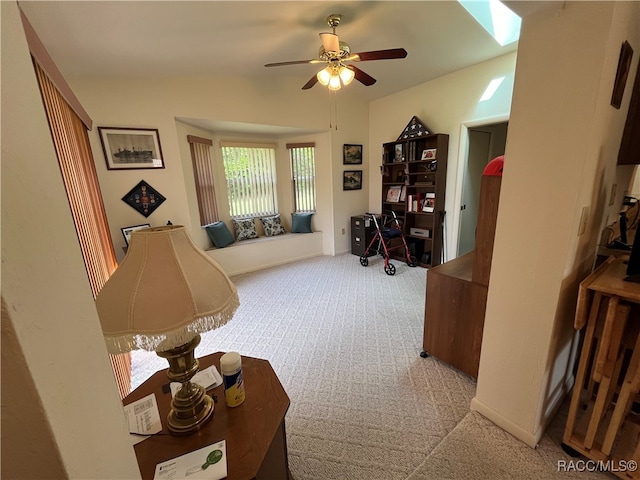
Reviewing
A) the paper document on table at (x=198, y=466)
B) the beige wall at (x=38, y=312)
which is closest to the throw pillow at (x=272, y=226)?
the paper document on table at (x=198, y=466)

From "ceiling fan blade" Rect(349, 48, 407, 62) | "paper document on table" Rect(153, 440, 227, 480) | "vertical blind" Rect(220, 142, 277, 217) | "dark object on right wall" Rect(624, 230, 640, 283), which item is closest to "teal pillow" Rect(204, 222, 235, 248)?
"vertical blind" Rect(220, 142, 277, 217)

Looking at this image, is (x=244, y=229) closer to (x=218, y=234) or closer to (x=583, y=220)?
(x=218, y=234)

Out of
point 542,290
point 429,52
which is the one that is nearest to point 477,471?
point 542,290

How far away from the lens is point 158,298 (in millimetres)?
732

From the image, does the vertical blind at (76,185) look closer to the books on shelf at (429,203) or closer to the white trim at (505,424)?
the white trim at (505,424)

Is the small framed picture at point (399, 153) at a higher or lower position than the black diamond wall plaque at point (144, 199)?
higher

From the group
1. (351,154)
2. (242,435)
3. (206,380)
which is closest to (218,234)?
(351,154)

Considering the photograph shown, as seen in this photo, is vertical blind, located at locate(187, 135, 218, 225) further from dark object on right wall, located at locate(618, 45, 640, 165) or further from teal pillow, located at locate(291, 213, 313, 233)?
dark object on right wall, located at locate(618, 45, 640, 165)

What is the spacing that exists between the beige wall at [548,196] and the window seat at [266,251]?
335cm

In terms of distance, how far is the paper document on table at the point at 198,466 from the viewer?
2.38ft

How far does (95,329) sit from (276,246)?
3.97m

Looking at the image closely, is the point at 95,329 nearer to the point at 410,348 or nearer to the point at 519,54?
the point at 519,54

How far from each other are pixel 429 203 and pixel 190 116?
3.45 m

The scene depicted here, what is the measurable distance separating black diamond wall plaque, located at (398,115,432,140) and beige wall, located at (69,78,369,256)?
0.91 m
